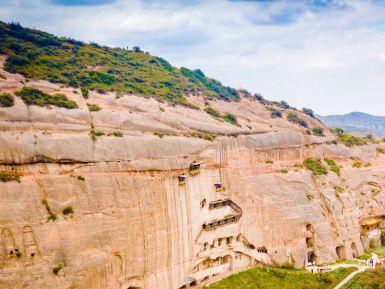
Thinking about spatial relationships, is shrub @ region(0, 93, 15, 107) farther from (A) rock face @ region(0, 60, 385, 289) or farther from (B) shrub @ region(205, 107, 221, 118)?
(B) shrub @ region(205, 107, 221, 118)

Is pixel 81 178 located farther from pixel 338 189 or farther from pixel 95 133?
pixel 338 189

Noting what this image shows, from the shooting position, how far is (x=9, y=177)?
2744cm

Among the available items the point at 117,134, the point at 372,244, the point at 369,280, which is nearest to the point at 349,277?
the point at 369,280

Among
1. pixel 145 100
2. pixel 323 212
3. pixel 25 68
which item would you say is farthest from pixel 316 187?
pixel 25 68

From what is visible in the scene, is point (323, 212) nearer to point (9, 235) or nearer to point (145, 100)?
point (145, 100)

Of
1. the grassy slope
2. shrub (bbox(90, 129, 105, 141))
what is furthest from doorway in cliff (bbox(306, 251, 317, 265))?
shrub (bbox(90, 129, 105, 141))

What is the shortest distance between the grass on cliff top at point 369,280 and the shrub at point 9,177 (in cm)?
A: 2940

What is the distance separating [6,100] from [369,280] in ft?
111

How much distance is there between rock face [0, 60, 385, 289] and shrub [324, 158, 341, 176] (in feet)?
2.78

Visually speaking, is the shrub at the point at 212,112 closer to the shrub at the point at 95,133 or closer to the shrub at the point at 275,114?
the shrub at the point at 275,114

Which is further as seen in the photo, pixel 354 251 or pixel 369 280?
pixel 354 251

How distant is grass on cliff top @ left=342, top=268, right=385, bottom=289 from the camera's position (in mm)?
38594

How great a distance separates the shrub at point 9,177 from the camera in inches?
1070

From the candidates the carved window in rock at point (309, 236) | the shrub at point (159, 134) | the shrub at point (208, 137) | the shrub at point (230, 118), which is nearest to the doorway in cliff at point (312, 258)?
the carved window in rock at point (309, 236)
